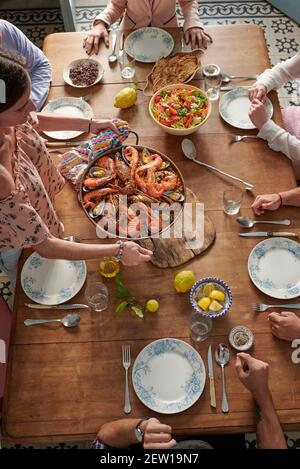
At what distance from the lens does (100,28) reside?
243 centimetres

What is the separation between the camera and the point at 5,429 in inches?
59.7

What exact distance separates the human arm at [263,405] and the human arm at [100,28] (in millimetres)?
1851

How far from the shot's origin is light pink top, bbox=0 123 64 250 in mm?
1566

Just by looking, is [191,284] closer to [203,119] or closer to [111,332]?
[111,332]

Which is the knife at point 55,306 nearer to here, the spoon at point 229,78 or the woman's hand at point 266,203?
the woman's hand at point 266,203

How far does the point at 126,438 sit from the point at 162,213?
0.88m

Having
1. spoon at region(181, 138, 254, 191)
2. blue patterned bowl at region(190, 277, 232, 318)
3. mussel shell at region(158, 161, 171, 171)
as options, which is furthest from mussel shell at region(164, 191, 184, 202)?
blue patterned bowl at region(190, 277, 232, 318)

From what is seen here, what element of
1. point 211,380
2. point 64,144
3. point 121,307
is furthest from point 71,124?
point 211,380

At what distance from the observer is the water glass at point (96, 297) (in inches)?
67.7

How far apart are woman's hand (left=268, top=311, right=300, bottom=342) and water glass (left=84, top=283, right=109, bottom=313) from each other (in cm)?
66

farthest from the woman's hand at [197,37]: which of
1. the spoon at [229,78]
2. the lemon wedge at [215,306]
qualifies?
the lemon wedge at [215,306]

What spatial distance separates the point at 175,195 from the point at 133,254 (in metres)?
0.34

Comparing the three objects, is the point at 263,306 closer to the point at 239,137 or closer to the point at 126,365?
the point at 126,365
